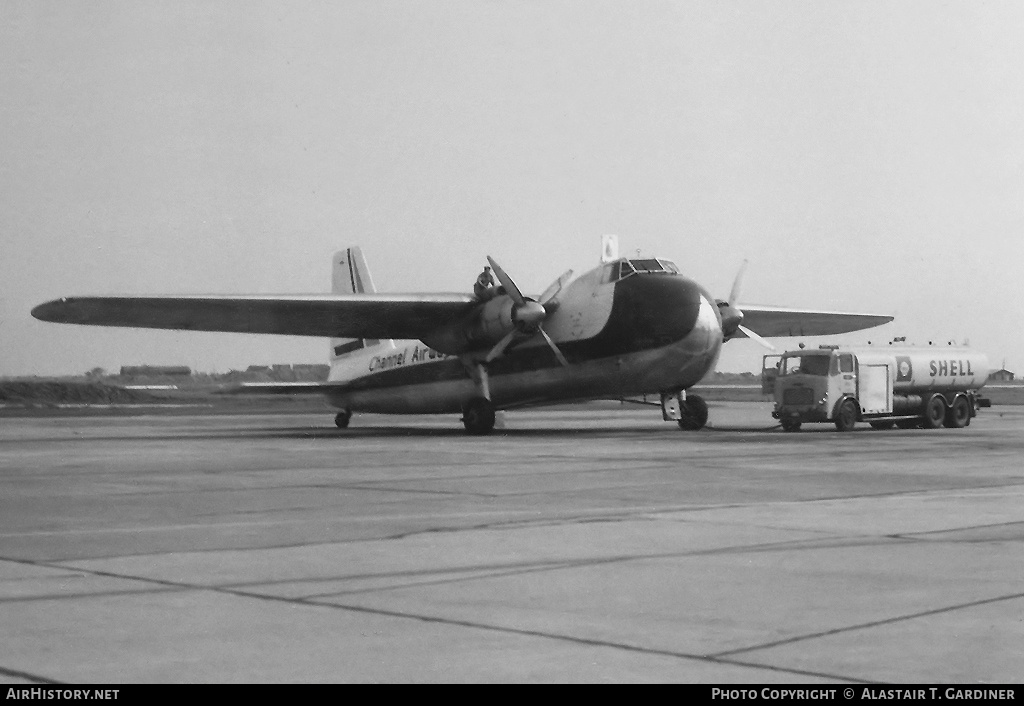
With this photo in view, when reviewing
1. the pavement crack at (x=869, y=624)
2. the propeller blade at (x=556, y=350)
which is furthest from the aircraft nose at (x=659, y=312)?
the pavement crack at (x=869, y=624)

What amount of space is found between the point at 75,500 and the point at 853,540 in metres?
9.00

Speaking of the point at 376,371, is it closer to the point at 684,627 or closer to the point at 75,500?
the point at 75,500

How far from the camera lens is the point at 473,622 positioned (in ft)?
24.3

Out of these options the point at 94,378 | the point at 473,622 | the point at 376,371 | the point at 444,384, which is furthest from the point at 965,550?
the point at 94,378

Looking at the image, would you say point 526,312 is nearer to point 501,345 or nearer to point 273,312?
point 501,345

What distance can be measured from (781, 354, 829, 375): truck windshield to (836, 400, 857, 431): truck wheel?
1.14m

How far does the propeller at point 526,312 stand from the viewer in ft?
110

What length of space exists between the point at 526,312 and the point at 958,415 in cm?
1529

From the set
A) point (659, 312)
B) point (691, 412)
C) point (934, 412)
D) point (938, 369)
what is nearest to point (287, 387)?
point (691, 412)

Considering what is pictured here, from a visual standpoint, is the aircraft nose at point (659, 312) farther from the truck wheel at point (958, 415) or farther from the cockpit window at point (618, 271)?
the truck wheel at point (958, 415)

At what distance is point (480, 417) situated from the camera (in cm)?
3522

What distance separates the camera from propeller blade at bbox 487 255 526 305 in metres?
33.9

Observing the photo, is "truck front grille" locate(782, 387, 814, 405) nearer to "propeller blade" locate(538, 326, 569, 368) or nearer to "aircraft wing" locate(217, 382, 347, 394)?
"propeller blade" locate(538, 326, 569, 368)

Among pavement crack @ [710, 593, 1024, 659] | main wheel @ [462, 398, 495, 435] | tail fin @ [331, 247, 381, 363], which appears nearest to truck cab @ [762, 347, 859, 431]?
main wheel @ [462, 398, 495, 435]
